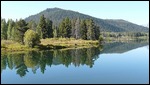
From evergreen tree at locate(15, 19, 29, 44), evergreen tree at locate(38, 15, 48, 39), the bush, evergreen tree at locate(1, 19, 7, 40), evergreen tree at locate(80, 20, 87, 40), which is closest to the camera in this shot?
the bush

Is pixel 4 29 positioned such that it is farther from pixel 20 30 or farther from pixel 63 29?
pixel 20 30

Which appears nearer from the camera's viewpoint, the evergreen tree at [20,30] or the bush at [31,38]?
the bush at [31,38]

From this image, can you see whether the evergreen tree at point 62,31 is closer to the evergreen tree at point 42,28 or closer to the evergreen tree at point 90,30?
the evergreen tree at point 42,28

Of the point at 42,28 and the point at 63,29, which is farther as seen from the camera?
the point at 63,29

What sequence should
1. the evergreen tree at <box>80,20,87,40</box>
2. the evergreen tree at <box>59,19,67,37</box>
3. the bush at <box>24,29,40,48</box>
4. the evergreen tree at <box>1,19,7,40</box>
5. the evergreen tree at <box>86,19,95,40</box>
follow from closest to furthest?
1. the bush at <box>24,29,40,48</box>
2. the evergreen tree at <box>1,19,7,40</box>
3. the evergreen tree at <box>59,19,67,37</box>
4. the evergreen tree at <box>86,19,95,40</box>
5. the evergreen tree at <box>80,20,87,40</box>

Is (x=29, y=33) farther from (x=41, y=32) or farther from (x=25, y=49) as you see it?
(x=41, y=32)

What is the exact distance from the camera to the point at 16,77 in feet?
145

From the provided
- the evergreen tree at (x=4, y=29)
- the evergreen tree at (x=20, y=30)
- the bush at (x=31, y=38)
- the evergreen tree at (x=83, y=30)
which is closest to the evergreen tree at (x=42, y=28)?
the evergreen tree at (x=4, y=29)

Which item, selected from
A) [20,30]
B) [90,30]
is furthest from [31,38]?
→ [90,30]

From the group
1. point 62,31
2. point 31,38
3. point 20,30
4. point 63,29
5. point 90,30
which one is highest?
point 63,29

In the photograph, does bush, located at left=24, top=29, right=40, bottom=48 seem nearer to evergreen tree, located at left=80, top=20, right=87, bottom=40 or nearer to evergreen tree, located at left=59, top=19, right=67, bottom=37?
evergreen tree, located at left=59, top=19, right=67, bottom=37

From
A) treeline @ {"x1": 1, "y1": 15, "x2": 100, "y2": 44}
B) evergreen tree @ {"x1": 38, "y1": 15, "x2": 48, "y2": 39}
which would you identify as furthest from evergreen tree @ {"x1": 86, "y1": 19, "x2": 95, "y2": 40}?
evergreen tree @ {"x1": 38, "y1": 15, "x2": 48, "y2": 39}

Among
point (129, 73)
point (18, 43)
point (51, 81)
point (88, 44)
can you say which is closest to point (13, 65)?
point (51, 81)

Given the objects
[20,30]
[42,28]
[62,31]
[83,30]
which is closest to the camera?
[20,30]
